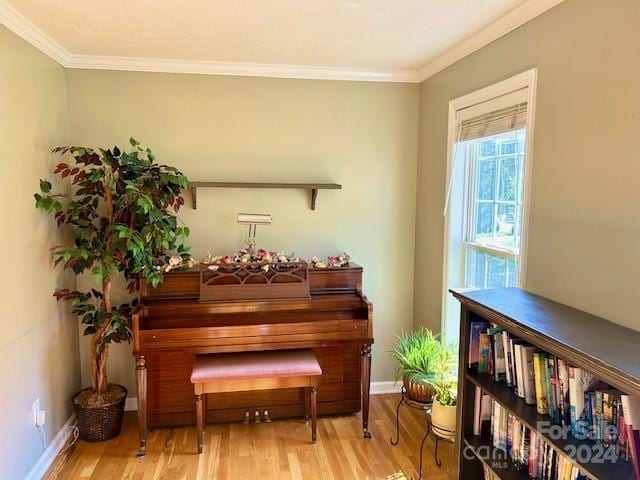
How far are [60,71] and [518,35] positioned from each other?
264 centimetres

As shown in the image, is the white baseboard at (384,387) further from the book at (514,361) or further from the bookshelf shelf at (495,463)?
the book at (514,361)

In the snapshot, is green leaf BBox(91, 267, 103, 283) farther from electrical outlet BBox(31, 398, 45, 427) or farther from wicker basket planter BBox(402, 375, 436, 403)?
wicker basket planter BBox(402, 375, 436, 403)

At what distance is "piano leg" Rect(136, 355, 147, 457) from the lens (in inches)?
106

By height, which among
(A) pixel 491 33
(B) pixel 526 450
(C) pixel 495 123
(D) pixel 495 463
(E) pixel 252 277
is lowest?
(D) pixel 495 463

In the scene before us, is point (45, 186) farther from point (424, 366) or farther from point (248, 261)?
point (424, 366)

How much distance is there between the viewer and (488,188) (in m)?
2.69

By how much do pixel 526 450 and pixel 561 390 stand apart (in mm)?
348

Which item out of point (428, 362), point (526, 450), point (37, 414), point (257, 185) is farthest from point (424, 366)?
point (37, 414)

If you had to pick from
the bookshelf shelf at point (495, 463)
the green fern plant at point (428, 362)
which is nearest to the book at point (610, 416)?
the bookshelf shelf at point (495, 463)

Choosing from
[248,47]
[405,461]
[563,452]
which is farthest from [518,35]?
[405,461]

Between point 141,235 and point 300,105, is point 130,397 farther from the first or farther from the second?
point 300,105

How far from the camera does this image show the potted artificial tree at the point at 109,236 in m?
2.65

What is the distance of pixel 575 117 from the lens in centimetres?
184

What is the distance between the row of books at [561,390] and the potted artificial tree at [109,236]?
1.83 meters
